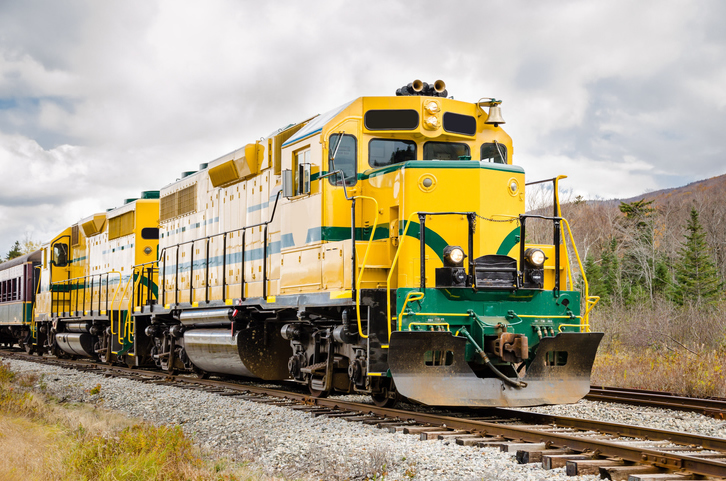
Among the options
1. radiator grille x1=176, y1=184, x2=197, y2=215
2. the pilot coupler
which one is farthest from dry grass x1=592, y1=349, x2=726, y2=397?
radiator grille x1=176, y1=184, x2=197, y2=215

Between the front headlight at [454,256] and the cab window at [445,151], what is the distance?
5.11 feet

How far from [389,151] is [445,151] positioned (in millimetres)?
707

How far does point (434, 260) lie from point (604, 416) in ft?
8.82

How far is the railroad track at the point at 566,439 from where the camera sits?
16.3ft

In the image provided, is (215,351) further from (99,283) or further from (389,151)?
(99,283)

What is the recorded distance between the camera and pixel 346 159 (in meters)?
8.56

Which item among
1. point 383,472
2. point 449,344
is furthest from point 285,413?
point 383,472

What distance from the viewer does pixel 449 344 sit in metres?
7.12

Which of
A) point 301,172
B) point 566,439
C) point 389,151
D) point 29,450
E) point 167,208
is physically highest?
point 167,208

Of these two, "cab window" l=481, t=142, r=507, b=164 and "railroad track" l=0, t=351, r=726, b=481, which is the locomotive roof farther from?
"railroad track" l=0, t=351, r=726, b=481

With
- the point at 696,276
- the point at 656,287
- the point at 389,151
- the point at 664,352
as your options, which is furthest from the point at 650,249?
the point at 389,151

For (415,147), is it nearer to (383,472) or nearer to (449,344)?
(449,344)

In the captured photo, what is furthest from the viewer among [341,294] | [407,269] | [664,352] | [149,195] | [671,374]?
[149,195]

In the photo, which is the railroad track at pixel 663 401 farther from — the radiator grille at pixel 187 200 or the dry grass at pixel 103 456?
the radiator grille at pixel 187 200
